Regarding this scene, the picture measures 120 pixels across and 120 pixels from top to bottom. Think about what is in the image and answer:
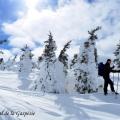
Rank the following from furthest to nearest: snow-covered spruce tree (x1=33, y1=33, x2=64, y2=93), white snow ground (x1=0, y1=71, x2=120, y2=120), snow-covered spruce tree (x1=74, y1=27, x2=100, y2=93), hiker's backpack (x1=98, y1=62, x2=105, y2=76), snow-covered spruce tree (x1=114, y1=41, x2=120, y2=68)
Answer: snow-covered spruce tree (x1=114, y1=41, x2=120, y2=68) → snow-covered spruce tree (x1=74, y1=27, x2=100, y2=93) → snow-covered spruce tree (x1=33, y1=33, x2=64, y2=93) → hiker's backpack (x1=98, y1=62, x2=105, y2=76) → white snow ground (x1=0, y1=71, x2=120, y2=120)

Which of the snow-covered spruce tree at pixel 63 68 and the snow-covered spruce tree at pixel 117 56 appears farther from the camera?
the snow-covered spruce tree at pixel 117 56

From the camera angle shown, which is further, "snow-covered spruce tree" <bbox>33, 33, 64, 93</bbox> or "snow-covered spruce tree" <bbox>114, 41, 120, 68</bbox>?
"snow-covered spruce tree" <bbox>114, 41, 120, 68</bbox>

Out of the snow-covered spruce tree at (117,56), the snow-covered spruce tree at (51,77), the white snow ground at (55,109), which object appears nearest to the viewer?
the white snow ground at (55,109)

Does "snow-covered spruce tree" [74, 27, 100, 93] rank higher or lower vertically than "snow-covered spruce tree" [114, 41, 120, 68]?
lower

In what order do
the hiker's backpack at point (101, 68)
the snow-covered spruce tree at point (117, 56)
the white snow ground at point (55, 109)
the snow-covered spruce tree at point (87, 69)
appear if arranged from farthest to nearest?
1. the snow-covered spruce tree at point (117, 56)
2. the snow-covered spruce tree at point (87, 69)
3. the hiker's backpack at point (101, 68)
4. the white snow ground at point (55, 109)

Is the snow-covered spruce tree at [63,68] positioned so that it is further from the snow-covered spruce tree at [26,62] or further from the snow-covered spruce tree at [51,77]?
the snow-covered spruce tree at [26,62]

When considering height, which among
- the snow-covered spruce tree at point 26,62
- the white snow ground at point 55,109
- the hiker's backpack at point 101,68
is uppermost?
the snow-covered spruce tree at point 26,62

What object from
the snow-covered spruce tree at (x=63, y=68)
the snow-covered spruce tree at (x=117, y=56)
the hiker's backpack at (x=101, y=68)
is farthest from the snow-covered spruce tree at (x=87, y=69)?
the snow-covered spruce tree at (x=117, y=56)

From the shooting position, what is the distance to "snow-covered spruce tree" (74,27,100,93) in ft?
130

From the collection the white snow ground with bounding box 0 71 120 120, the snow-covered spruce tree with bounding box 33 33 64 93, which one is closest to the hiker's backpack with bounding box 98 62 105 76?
the white snow ground with bounding box 0 71 120 120

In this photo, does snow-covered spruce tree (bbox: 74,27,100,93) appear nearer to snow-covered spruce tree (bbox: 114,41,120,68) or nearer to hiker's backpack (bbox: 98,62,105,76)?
hiker's backpack (bbox: 98,62,105,76)

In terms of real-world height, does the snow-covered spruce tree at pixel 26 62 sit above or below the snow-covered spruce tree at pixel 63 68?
above

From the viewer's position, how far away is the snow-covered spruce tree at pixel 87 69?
39.7 metres

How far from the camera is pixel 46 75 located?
3916cm
